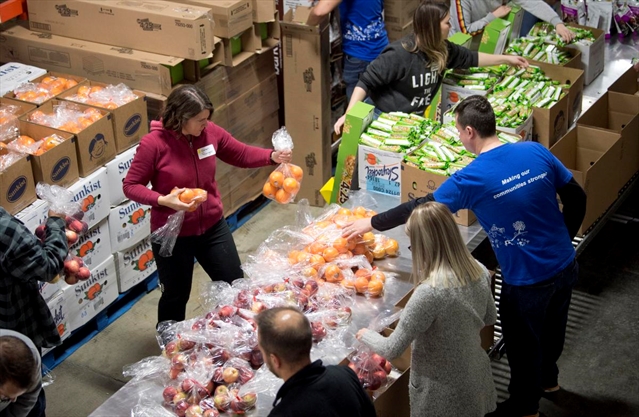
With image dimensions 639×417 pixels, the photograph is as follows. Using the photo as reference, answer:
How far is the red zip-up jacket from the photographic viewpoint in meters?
4.43

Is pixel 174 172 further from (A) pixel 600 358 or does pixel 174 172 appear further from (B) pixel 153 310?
(A) pixel 600 358

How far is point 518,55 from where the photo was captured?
246 inches

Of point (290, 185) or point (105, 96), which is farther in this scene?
point (105, 96)

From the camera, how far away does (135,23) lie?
5.86 metres

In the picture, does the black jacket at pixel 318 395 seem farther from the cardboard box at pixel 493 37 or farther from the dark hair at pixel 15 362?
the cardboard box at pixel 493 37

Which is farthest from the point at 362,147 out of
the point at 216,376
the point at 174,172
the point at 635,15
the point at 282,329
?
the point at 635,15

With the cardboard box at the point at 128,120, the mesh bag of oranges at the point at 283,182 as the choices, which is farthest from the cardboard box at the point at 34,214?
the mesh bag of oranges at the point at 283,182

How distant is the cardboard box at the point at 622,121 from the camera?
18.4 feet

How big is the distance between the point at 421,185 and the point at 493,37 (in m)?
2.12

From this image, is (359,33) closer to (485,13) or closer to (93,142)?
(485,13)

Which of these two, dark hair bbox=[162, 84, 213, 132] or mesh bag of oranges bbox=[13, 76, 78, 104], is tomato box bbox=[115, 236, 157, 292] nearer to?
mesh bag of oranges bbox=[13, 76, 78, 104]

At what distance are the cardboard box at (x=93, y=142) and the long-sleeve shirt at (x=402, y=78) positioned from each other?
160 cm

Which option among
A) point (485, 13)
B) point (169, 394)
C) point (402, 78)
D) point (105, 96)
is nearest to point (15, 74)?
point (105, 96)

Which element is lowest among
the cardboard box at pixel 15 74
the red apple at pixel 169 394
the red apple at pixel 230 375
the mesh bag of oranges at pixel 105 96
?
the red apple at pixel 169 394
